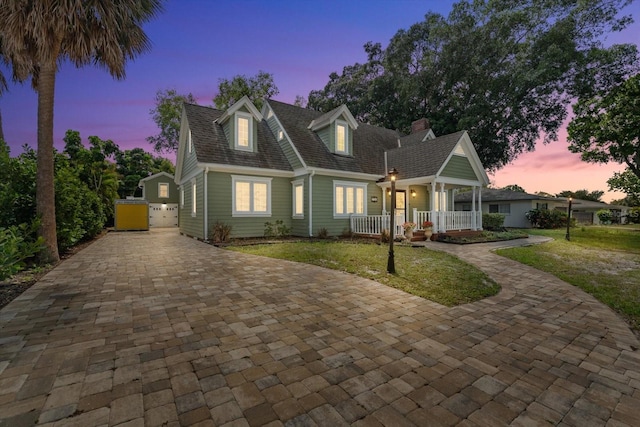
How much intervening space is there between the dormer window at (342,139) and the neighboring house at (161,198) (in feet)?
62.7

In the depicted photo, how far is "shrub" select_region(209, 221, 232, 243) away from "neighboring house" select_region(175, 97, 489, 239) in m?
0.38

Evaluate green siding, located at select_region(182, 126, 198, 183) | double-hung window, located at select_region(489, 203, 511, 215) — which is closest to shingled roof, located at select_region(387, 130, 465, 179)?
green siding, located at select_region(182, 126, 198, 183)

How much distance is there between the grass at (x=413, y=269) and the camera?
5164mm

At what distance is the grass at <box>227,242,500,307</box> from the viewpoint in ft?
16.9

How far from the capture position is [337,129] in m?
15.1

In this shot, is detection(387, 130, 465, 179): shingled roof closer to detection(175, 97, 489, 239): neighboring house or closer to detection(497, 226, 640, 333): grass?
detection(175, 97, 489, 239): neighboring house

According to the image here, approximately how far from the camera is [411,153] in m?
15.7

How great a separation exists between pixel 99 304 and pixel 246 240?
806cm

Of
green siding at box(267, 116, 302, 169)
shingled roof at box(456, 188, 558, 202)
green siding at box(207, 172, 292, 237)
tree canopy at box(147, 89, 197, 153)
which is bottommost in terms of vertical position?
green siding at box(207, 172, 292, 237)

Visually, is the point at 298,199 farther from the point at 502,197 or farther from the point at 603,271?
the point at 502,197

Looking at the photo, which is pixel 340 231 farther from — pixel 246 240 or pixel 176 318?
pixel 176 318

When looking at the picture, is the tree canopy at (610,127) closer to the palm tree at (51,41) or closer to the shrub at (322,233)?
the shrub at (322,233)

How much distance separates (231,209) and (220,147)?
9.64 feet

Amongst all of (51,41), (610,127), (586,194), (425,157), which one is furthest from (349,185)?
(586,194)
